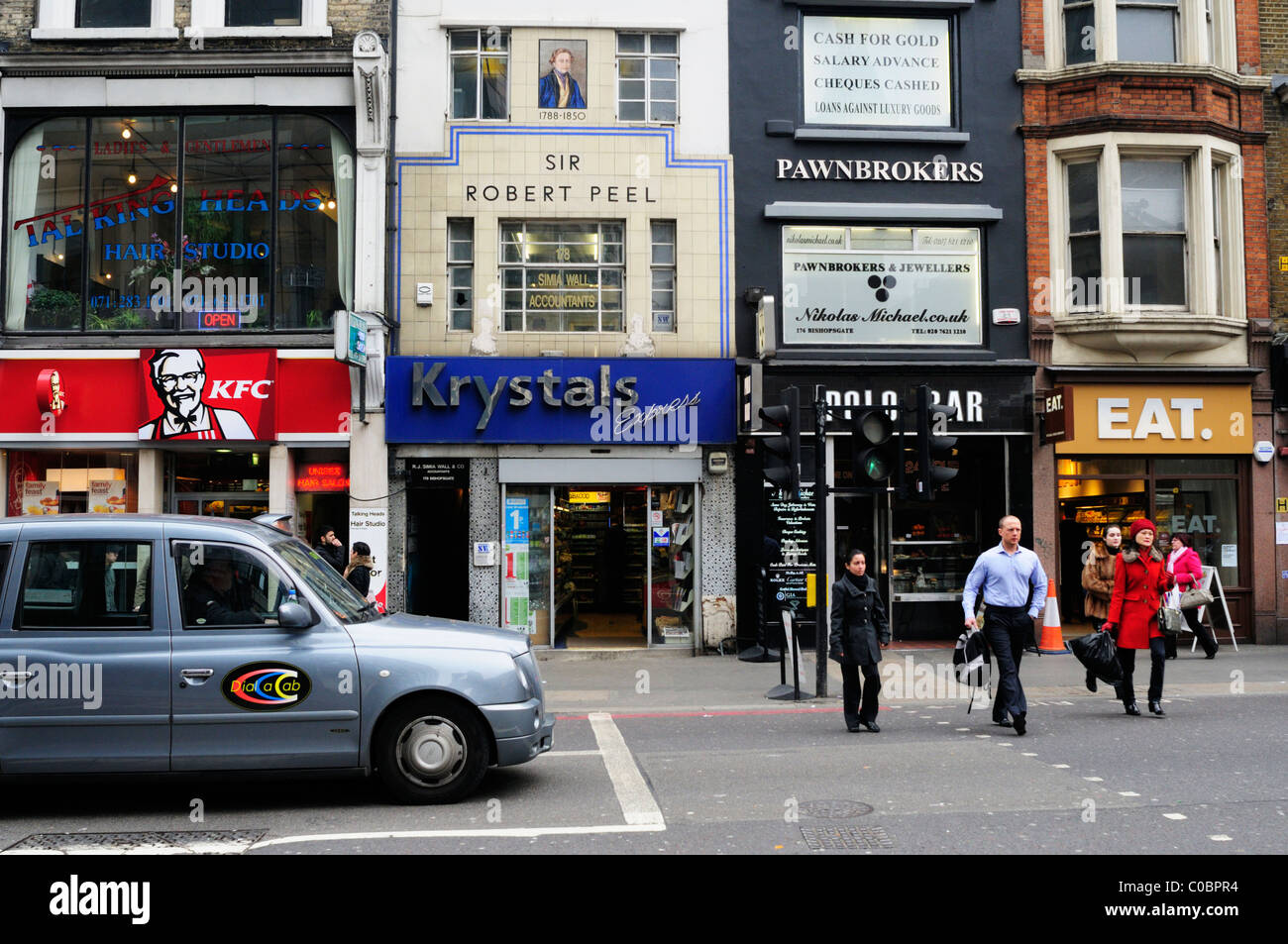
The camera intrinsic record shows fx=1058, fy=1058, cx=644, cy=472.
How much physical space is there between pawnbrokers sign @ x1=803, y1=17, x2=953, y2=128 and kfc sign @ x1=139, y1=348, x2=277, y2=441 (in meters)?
9.38

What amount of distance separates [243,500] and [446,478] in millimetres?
3165

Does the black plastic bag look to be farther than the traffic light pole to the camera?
No

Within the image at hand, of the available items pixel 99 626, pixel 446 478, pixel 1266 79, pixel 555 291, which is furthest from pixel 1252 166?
pixel 99 626

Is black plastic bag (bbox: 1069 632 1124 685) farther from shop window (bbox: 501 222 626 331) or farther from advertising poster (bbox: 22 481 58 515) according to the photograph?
advertising poster (bbox: 22 481 58 515)

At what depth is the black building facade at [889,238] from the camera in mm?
16234

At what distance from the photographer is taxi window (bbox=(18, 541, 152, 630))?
22.5ft

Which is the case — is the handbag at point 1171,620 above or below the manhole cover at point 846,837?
above

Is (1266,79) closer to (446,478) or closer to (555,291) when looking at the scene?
(555,291)

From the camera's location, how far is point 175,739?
674 cm

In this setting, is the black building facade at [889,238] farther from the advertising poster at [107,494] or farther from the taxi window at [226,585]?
the taxi window at [226,585]

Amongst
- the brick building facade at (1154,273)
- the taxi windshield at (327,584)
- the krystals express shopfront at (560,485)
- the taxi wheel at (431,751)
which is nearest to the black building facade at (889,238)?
the brick building facade at (1154,273)

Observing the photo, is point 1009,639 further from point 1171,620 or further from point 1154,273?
point 1154,273

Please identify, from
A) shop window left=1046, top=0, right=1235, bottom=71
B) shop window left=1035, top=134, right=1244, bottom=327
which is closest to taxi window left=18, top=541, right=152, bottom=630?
shop window left=1035, top=134, right=1244, bottom=327

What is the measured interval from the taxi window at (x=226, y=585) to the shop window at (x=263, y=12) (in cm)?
1175
